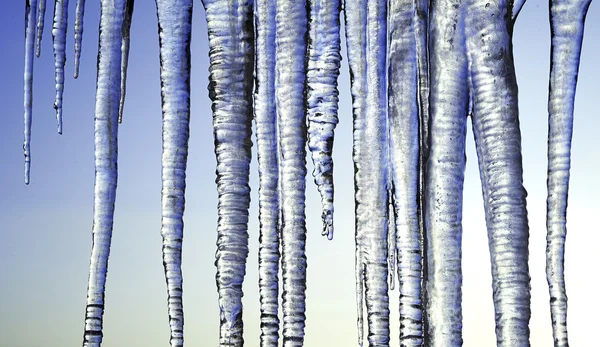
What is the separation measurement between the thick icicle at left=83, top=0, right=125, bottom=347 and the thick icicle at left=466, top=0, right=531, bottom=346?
0.73 m

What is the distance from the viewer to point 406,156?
1.51m

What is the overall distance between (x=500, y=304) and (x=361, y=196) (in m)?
0.33

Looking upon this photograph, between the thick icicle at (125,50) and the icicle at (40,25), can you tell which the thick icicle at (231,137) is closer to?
the thick icicle at (125,50)

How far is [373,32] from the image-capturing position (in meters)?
1.55

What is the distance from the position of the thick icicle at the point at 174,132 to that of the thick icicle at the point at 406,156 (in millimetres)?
416

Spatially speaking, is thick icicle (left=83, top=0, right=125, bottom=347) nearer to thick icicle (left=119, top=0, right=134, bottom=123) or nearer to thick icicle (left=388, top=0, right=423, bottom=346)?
thick icicle (left=119, top=0, right=134, bottom=123)

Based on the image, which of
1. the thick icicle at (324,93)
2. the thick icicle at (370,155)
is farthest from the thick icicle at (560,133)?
the thick icicle at (324,93)

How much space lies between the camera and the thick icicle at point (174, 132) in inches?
59.7

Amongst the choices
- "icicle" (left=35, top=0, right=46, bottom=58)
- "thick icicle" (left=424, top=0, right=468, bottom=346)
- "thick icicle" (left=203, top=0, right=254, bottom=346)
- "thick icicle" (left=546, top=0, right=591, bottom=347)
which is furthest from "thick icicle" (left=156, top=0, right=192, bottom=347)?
"thick icicle" (left=546, top=0, right=591, bottom=347)

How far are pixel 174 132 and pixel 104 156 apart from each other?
17cm

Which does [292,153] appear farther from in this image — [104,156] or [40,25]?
[40,25]

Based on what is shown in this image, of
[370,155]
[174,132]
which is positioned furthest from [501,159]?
[174,132]

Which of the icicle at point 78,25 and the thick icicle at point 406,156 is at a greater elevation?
the icicle at point 78,25

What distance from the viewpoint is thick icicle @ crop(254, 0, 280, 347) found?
4.85 feet
